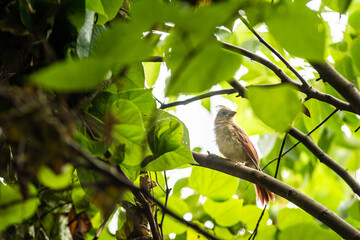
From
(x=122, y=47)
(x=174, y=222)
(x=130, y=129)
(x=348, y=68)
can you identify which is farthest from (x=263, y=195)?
(x=122, y=47)

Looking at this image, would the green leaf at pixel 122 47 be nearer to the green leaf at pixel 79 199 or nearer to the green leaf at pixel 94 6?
the green leaf at pixel 94 6

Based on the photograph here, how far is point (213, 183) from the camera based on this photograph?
62.1 inches

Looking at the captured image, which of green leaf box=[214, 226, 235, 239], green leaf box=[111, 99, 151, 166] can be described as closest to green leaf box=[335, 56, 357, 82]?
green leaf box=[214, 226, 235, 239]

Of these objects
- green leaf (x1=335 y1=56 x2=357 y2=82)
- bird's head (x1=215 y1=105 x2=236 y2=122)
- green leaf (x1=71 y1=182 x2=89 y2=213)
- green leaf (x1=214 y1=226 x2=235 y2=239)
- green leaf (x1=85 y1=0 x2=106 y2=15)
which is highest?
green leaf (x1=85 y1=0 x2=106 y2=15)

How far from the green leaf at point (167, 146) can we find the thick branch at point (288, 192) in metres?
0.44

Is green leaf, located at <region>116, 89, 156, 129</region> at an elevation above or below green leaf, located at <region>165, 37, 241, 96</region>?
below

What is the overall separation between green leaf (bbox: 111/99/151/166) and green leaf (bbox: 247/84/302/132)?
0.38 meters

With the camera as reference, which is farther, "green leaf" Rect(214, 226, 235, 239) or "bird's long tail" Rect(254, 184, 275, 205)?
"bird's long tail" Rect(254, 184, 275, 205)

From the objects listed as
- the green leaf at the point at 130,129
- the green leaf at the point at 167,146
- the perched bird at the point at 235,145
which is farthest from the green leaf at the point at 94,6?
the perched bird at the point at 235,145

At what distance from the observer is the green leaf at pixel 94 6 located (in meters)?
0.82

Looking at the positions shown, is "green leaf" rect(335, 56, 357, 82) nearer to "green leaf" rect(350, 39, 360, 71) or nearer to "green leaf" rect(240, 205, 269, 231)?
"green leaf" rect(350, 39, 360, 71)

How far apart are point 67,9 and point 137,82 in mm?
292

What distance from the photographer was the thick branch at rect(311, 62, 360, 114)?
3.89 feet

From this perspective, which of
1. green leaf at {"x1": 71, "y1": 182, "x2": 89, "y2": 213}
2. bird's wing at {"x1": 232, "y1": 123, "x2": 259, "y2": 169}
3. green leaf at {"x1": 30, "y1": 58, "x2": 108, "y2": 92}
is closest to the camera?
green leaf at {"x1": 30, "y1": 58, "x2": 108, "y2": 92}
